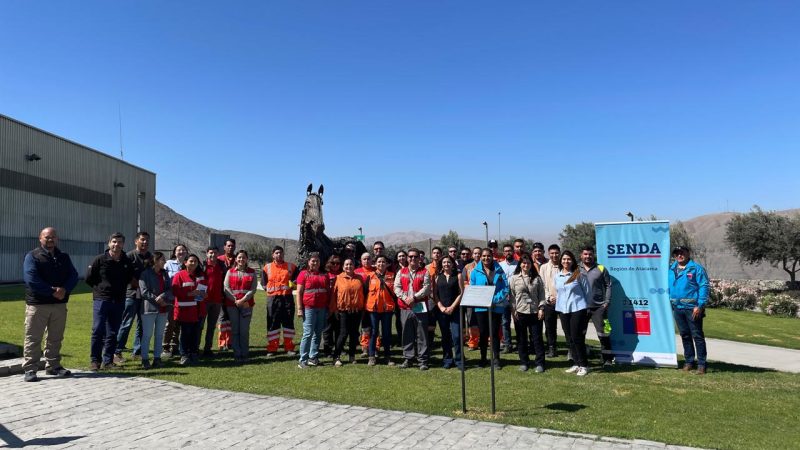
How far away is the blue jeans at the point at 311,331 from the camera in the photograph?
803 cm

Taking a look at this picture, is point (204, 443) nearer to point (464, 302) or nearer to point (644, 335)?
point (464, 302)

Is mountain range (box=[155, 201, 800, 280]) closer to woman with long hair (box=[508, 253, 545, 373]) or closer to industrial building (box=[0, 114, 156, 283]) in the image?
industrial building (box=[0, 114, 156, 283])

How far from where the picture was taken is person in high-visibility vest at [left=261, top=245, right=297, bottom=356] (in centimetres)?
899

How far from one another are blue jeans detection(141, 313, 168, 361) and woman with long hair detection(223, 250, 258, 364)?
109 cm

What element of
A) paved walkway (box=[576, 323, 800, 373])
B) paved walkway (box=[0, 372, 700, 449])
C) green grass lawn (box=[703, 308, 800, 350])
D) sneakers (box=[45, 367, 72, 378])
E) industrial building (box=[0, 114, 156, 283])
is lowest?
green grass lawn (box=[703, 308, 800, 350])

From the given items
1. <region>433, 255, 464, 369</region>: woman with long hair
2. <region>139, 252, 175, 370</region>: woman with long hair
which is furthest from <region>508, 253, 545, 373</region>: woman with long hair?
<region>139, 252, 175, 370</region>: woman with long hair

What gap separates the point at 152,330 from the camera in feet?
25.6

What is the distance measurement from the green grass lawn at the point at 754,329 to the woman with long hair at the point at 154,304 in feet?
41.3

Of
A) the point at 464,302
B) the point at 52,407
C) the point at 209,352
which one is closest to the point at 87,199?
the point at 209,352

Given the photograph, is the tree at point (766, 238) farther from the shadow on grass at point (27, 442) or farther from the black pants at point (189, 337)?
the shadow on grass at point (27, 442)

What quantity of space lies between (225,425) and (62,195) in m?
35.1

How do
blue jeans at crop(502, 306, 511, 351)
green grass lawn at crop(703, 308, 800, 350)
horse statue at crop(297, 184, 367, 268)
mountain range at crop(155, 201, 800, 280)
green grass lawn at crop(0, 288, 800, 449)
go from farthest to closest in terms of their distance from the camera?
mountain range at crop(155, 201, 800, 280)
green grass lawn at crop(703, 308, 800, 350)
horse statue at crop(297, 184, 367, 268)
blue jeans at crop(502, 306, 511, 351)
green grass lawn at crop(0, 288, 800, 449)

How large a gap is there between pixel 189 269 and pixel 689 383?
312 inches

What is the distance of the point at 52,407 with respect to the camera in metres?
5.46
